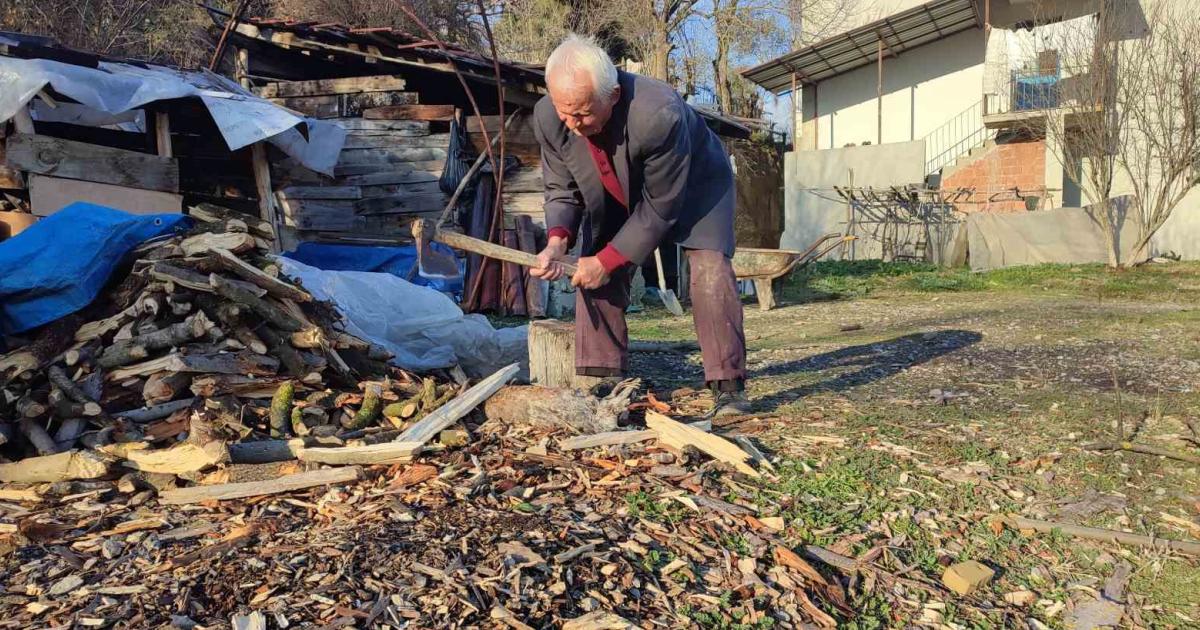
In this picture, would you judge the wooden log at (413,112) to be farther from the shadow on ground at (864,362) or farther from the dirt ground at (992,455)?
the shadow on ground at (864,362)

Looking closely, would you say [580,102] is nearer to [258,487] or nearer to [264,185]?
[258,487]

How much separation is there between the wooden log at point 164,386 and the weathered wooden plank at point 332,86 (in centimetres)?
725

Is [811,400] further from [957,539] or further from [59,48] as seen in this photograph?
[59,48]

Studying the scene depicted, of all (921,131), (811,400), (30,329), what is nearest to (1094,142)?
(921,131)

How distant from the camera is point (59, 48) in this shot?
24.8ft

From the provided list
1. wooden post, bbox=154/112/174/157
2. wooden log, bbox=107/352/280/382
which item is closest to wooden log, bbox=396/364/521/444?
wooden log, bbox=107/352/280/382

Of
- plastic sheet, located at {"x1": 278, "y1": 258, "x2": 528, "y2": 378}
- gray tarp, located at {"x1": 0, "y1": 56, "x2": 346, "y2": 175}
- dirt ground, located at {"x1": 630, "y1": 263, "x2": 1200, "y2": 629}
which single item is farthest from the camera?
gray tarp, located at {"x1": 0, "y1": 56, "x2": 346, "y2": 175}

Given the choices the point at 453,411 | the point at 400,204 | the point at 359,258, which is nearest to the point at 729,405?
the point at 453,411

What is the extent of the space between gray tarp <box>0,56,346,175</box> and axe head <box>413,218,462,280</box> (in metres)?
4.42

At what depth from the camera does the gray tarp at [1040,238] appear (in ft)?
53.4

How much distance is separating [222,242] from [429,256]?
1025 millimetres

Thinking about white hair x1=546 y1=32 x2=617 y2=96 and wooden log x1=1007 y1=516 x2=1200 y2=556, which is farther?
white hair x1=546 y1=32 x2=617 y2=96

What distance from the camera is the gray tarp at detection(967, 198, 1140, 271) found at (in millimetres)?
16266

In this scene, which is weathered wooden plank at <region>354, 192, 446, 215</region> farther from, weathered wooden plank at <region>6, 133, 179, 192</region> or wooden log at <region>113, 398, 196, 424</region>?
wooden log at <region>113, 398, 196, 424</region>
